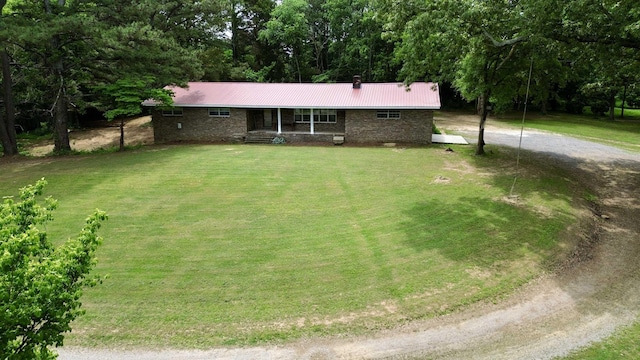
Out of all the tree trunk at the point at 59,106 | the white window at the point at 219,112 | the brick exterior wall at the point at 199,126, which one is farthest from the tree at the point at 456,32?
the tree trunk at the point at 59,106

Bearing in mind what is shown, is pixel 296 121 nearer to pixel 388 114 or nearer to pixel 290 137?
pixel 290 137

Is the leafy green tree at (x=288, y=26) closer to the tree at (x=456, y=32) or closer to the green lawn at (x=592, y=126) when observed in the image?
the green lawn at (x=592, y=126)

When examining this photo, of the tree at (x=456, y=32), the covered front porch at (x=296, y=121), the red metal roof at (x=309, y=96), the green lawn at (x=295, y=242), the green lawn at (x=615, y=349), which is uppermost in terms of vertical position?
the tree at (x=456, y=32)

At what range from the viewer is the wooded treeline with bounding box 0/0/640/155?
12695 millimetres

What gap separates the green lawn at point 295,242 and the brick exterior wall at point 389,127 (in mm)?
5715

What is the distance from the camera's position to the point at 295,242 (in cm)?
1038

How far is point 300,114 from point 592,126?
24.4m

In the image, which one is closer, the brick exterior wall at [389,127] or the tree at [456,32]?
the tree at [456,32]

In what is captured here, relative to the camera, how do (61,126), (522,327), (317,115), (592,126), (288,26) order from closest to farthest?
(522,327), (61,126), (317,115), (592,126), (288,26)

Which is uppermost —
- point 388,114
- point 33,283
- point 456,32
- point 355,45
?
point 355,45

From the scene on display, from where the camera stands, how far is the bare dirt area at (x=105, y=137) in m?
26.0

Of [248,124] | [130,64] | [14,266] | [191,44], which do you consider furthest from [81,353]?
[191,44]

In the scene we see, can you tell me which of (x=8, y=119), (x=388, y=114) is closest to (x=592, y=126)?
(x=388, y=114)

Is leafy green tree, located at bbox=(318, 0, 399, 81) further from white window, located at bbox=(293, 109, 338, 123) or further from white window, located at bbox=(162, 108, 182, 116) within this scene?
white window, located at bbox=(162, 108, 182, 116)
